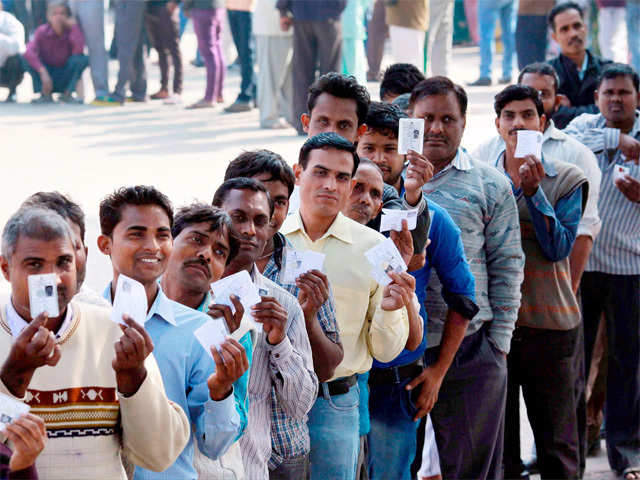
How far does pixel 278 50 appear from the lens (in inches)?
485

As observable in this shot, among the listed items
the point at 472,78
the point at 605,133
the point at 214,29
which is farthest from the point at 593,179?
the point at 472,78

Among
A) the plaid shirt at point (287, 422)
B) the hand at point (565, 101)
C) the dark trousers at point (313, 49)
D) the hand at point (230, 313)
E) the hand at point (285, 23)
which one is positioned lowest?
the plaid shirt at point (287, 422)

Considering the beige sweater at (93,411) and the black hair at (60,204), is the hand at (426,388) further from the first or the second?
the beige sweater at (93,411)

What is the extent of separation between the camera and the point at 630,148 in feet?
20.7

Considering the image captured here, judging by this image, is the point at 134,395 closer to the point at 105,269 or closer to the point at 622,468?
the point at 622,468

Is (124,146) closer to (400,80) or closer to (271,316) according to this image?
(400,80)

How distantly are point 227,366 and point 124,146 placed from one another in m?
9.20

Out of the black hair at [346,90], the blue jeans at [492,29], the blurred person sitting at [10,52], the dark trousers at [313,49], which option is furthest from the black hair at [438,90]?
the blurred person sitting at [10,52]

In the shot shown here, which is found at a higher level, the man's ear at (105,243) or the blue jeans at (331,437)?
the man's ear at (105,243)

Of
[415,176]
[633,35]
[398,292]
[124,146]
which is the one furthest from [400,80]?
[633,35]

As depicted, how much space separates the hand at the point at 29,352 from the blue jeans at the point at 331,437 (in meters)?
1.62

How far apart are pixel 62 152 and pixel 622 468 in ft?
24.9

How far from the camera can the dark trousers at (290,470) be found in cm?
381

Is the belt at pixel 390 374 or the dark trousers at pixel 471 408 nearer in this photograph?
the belt at pixel 390 374
